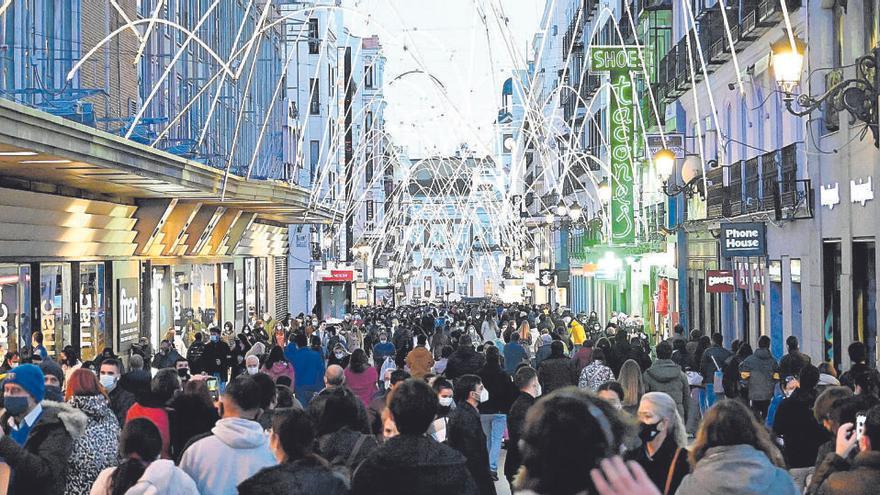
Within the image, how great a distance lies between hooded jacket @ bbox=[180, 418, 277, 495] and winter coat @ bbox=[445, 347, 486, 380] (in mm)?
9382

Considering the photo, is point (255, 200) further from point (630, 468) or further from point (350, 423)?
point (630, 468)

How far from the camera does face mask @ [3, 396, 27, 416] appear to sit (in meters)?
8.55

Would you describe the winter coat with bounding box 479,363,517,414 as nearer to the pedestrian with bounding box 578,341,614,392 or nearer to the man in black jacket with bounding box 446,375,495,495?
the pedestrian with bounding box 578,341,614,392

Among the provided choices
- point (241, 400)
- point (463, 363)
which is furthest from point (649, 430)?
point (463, 363)

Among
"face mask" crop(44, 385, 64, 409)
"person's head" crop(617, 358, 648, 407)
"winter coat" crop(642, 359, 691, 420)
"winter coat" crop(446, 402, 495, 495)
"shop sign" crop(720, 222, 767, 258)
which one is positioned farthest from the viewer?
"shop sign" crop(720, 222, 767, 258)

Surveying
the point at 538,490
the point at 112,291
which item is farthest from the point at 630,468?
the point at 112,291

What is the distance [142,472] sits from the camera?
7.21 m

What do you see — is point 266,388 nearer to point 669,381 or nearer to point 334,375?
point 334,375

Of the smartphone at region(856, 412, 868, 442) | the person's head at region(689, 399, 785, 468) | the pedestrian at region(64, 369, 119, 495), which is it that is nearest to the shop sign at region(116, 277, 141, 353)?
the pedestrian at region(64, 369, 119, 495)

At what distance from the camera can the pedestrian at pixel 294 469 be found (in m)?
6.51

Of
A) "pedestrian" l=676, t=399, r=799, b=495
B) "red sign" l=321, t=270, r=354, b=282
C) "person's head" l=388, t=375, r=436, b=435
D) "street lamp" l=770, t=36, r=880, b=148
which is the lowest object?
"pedestrian" l=676, t=399, r=799, b=495

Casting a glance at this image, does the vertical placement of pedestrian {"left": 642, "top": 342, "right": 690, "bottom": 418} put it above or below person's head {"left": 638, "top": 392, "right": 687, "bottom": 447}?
below

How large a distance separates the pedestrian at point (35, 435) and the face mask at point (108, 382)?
16.6ft

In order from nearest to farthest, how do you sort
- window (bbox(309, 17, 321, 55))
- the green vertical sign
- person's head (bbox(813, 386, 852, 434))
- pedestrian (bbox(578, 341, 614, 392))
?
person's head (bbox(813, 386, 852, 434))
pedestrian (bbox(578, 341, 614, 392))
the green vertical sign
window (bbox(309, 17, 321, 55))
